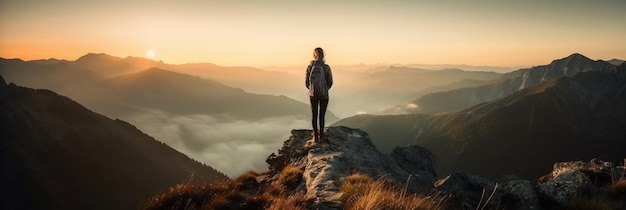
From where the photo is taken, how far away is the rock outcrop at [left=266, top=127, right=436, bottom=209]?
9.26m

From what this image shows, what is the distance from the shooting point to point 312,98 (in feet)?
51.1

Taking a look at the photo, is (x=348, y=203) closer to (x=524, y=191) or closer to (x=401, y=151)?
(x=524, y=191)

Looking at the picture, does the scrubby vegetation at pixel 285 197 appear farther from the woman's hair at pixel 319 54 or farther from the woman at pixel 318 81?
the woman's hair at pixel 319 54

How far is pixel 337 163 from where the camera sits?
1208 centimetres

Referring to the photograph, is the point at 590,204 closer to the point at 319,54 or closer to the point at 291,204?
the point at 291,204

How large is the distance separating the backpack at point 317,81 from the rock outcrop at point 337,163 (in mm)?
2481

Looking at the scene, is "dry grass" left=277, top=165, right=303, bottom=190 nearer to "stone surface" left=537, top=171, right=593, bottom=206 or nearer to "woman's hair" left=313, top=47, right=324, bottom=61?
"woman's hair" left=313, top=47, right=324, bottom=61

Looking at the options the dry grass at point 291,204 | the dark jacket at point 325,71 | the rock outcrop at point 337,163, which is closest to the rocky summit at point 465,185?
the rock outcrop at point 337,163

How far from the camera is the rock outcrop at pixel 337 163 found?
926 cm

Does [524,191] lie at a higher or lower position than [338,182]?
lower

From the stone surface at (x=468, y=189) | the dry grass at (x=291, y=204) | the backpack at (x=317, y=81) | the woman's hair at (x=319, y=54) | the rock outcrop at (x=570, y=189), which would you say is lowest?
the stone surface at (x=468, y=189)

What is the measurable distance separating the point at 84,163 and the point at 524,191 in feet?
772

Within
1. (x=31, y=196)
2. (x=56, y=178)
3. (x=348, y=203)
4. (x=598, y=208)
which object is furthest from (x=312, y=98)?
(x=56, y=178)

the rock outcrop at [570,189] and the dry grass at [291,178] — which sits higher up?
the dry grass at [291,178]
